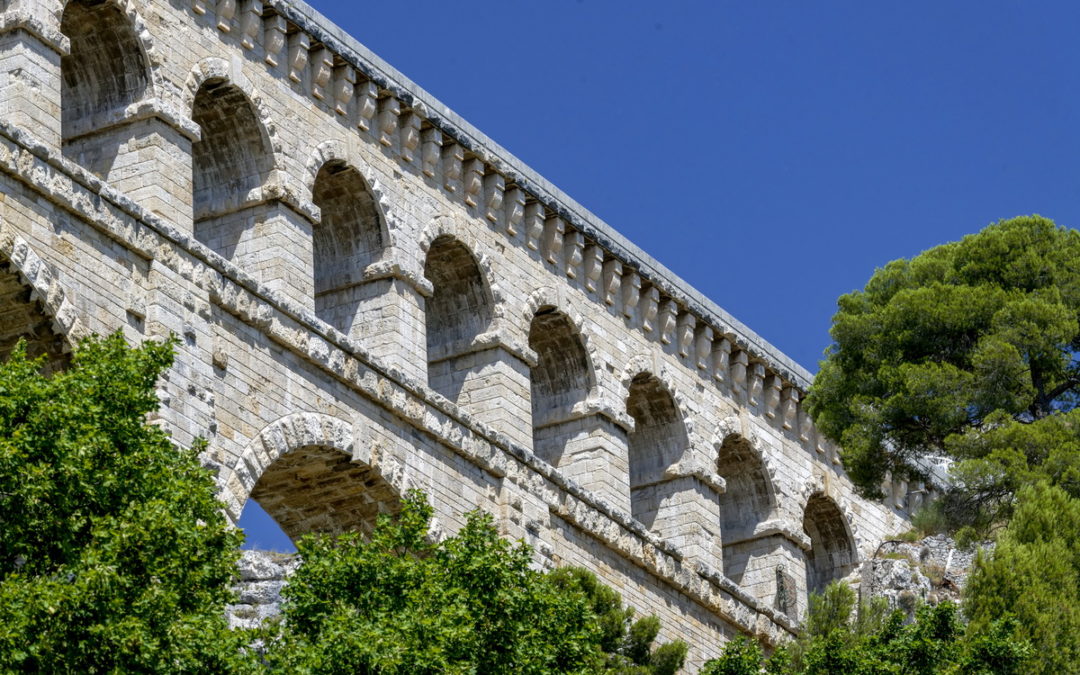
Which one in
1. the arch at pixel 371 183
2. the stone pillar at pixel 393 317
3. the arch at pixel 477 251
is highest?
the arch at pixel 477 251

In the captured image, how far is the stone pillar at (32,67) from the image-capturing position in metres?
28.4

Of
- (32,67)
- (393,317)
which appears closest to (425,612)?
(32,67)

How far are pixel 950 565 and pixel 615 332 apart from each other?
6.34m

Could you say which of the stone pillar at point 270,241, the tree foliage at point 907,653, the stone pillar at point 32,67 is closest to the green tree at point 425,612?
the tree foliage at point 907,653

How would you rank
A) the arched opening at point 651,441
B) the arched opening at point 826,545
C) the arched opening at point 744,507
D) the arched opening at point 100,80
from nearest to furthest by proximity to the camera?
1. the arched opening at point 100,80
2. the arched opening at point 651,441
3. the arched opening at point 744,507
4. the arched opening at point 826,545

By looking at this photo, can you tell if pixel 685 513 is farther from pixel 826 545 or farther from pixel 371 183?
pixel 371 183

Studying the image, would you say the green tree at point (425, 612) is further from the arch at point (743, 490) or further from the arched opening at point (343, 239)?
the arch at point (743, 490)

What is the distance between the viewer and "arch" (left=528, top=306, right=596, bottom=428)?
3812cm

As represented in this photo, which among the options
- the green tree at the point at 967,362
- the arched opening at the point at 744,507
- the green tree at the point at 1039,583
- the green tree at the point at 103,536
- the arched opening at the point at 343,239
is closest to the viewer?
the green tree at the point at 103,536

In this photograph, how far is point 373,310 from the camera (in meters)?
33.9

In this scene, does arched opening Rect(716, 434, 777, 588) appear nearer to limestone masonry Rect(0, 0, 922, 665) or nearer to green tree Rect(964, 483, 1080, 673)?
limestone masonry Rect(0, 0, 922, 665)

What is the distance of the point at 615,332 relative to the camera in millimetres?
39000

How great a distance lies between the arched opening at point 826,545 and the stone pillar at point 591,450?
699 cm

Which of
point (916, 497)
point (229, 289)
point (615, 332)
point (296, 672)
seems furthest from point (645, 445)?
point (296, 672)
